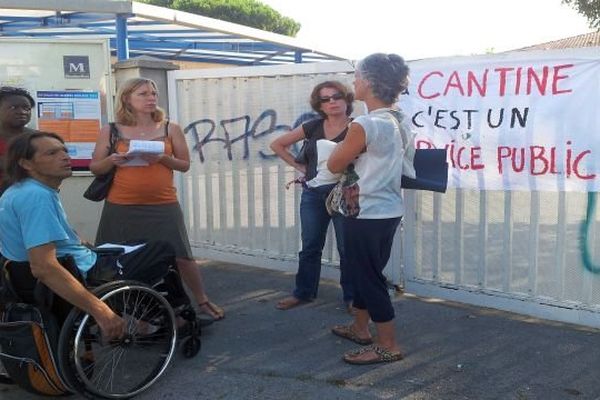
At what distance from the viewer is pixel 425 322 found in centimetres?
436

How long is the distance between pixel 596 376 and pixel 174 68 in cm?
441

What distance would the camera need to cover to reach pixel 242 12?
122ft

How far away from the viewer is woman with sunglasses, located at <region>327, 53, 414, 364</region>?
11.1 ft

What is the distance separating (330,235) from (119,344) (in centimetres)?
245

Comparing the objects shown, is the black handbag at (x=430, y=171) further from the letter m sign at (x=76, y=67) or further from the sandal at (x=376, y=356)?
the letter m sign at (x=76, y=67)

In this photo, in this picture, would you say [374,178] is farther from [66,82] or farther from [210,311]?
[66,82]

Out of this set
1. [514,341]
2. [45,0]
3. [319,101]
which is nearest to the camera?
[514,341]

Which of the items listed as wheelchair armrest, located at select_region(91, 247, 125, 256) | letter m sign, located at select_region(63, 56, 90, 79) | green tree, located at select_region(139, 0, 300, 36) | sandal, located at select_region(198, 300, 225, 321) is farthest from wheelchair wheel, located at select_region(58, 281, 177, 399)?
green tree, located at select_region(139, 0, 300, 36)

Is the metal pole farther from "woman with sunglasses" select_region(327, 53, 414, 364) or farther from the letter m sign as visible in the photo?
"woman with sunglasses" select_region(327, 53, 414, 364)

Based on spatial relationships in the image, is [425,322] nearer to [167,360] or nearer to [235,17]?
[167,360]

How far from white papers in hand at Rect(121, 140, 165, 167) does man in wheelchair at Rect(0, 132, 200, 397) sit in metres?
0.72

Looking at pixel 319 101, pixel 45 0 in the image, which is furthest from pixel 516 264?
pixel 45 0

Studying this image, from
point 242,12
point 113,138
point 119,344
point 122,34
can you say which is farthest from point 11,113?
point 242,12

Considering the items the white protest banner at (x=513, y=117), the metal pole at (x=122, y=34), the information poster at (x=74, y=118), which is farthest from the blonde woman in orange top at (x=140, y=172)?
the metal pole at (x=122, y=34)
